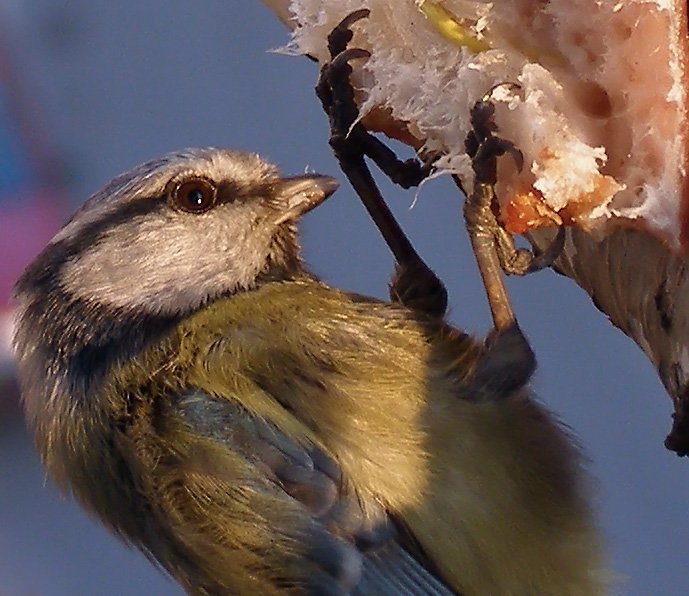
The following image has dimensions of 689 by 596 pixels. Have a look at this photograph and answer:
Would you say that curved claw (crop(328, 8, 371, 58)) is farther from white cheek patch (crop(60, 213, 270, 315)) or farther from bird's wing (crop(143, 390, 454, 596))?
bird's wing (crop(143, 390, 454, 596))

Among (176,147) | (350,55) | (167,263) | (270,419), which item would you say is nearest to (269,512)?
(270,419)

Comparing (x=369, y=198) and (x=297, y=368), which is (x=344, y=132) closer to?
(x=369, y=198)

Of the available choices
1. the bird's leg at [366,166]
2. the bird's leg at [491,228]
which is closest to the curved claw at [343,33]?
the bird's leg at [366,166]

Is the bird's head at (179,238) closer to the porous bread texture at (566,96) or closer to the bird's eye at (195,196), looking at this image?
the bird's eye at (195,196)

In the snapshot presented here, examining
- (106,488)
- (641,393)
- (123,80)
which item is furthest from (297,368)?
(123,80)

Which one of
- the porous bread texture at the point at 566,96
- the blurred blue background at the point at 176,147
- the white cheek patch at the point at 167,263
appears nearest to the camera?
the porous bread texture at the point at 566,96

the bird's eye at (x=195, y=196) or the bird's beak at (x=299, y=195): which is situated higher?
the bird's eye at (x=195, y=196)

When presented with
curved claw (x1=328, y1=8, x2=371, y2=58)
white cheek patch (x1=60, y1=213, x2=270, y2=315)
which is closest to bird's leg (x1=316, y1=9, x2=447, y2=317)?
curved claw (x1=328, y1=8, x2=371, y2=58)
